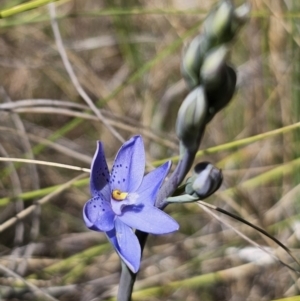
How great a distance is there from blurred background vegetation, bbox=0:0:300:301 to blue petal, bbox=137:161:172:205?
0.52 meters

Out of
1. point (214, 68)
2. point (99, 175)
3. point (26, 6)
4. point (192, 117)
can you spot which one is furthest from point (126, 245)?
point (26, 6)

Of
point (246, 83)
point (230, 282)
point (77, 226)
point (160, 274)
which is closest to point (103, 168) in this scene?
point (160, 274)

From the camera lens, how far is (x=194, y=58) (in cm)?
99

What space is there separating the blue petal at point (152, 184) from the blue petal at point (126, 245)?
0.26 ft

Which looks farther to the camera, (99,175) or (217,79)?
(99,175)

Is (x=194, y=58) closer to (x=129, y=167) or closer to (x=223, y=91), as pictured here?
(x=223, y=91)

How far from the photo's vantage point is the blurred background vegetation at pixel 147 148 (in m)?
2.12

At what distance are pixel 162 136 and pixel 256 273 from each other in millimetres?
735

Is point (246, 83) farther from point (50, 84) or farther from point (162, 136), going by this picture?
point (50, 84)

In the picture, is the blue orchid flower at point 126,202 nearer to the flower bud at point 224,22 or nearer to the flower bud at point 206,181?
the flower bud at point 206,181

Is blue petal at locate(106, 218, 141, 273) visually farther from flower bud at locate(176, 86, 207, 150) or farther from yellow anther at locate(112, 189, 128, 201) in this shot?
flower bud at locate(176, 86, 207, 150)

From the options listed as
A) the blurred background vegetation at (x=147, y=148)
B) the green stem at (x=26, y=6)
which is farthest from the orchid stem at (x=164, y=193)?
the green stem at (x=26, y=6)

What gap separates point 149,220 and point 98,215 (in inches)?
4.4

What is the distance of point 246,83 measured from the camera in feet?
9.27
